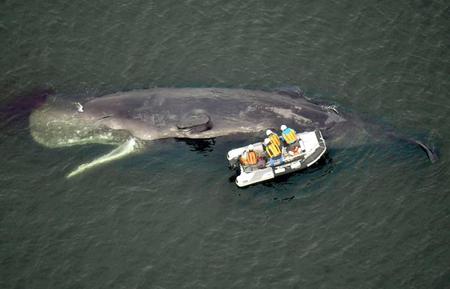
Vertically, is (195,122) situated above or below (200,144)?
above

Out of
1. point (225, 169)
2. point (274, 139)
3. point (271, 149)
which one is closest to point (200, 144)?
point (225, 169)

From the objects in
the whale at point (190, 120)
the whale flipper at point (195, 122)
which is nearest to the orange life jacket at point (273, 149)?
the whale at point (190, 120)

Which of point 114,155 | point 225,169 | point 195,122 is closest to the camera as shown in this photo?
point 195,122

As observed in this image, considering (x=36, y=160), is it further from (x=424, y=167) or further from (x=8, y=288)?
(x=424, y=167)

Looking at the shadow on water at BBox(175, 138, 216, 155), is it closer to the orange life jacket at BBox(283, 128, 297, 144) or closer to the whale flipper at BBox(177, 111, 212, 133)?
the whale flipper at BBox(177, 111, 212, 133)

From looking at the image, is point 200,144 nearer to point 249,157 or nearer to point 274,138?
point 249,157

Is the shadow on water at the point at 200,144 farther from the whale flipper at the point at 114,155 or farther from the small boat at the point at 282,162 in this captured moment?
the whale flipper at the point at 114,155
